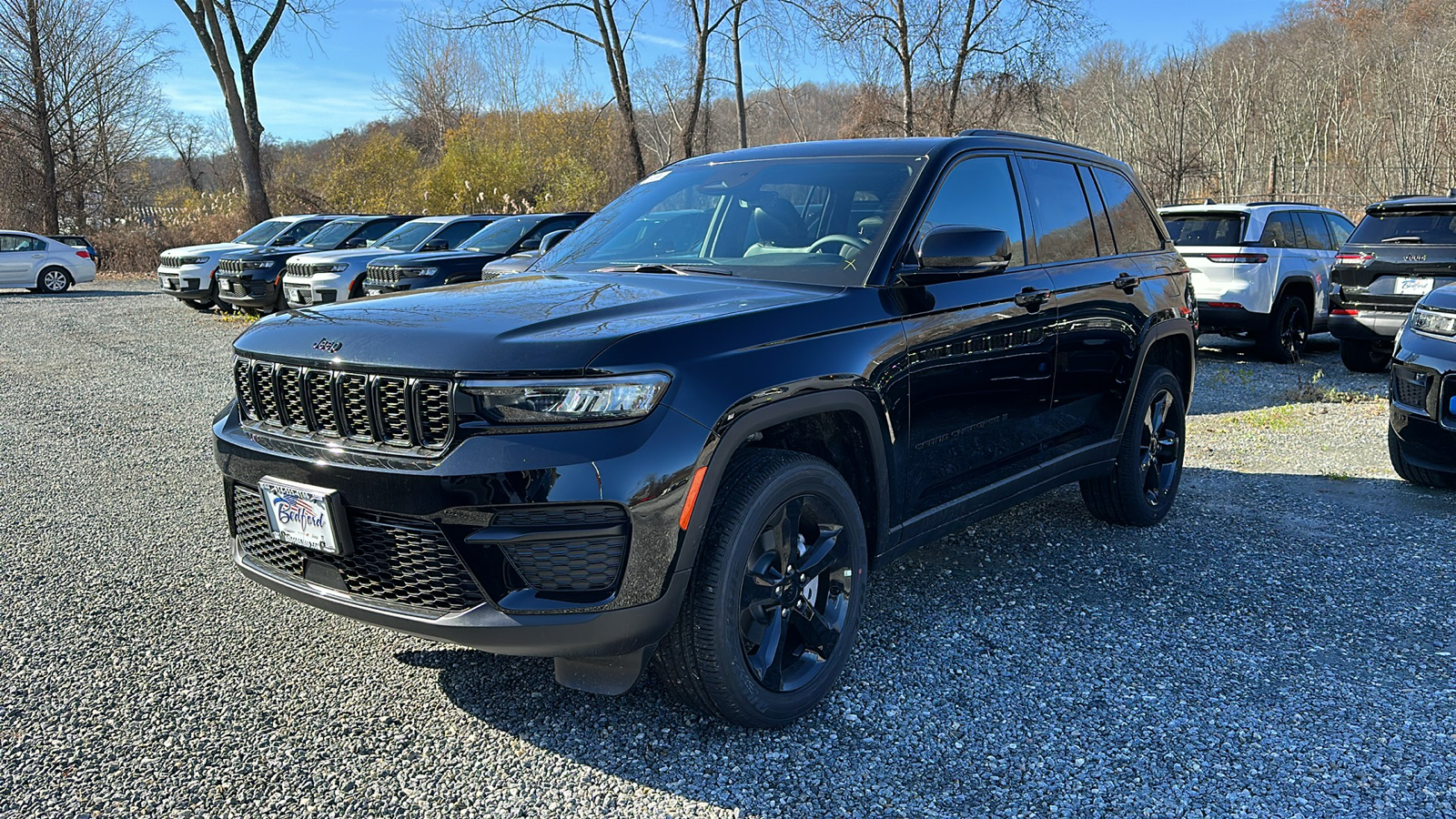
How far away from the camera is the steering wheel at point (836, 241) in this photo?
353 cm

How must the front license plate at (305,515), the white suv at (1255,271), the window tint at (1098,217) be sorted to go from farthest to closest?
the white suv at (1255,271) → the window tint at (1098,217) → the front license plate at (305,515)

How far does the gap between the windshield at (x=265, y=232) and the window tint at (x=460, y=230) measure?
5995 millimetres

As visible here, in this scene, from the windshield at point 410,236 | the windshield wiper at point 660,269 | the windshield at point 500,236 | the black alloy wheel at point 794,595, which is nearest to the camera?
the black alloy wheel at point 794,595

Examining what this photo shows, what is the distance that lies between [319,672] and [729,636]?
1501 millimetres

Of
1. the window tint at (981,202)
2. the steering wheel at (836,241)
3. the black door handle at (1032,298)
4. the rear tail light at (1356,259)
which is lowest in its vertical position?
the rear tail light at (1356,259)

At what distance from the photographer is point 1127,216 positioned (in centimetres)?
507

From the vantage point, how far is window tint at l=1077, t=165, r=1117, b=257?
15.5 ft

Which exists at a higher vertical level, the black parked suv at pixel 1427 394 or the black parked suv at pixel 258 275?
the black parked suv at pixel 258 275

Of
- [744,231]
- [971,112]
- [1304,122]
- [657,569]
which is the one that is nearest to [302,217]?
[971,112]

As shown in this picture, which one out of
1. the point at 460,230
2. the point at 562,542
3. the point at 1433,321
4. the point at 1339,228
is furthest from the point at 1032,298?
the point at 460,230

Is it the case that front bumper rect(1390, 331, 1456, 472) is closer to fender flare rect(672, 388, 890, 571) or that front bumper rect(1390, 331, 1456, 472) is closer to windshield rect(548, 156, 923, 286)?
windshield rect(548, 156, 923, 286)

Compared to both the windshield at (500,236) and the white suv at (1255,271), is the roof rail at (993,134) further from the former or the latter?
the windshield at (500,236)

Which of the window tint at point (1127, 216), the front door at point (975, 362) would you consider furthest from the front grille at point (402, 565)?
the window tint at point (1127, 216)

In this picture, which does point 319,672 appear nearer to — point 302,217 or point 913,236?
point 913,236
